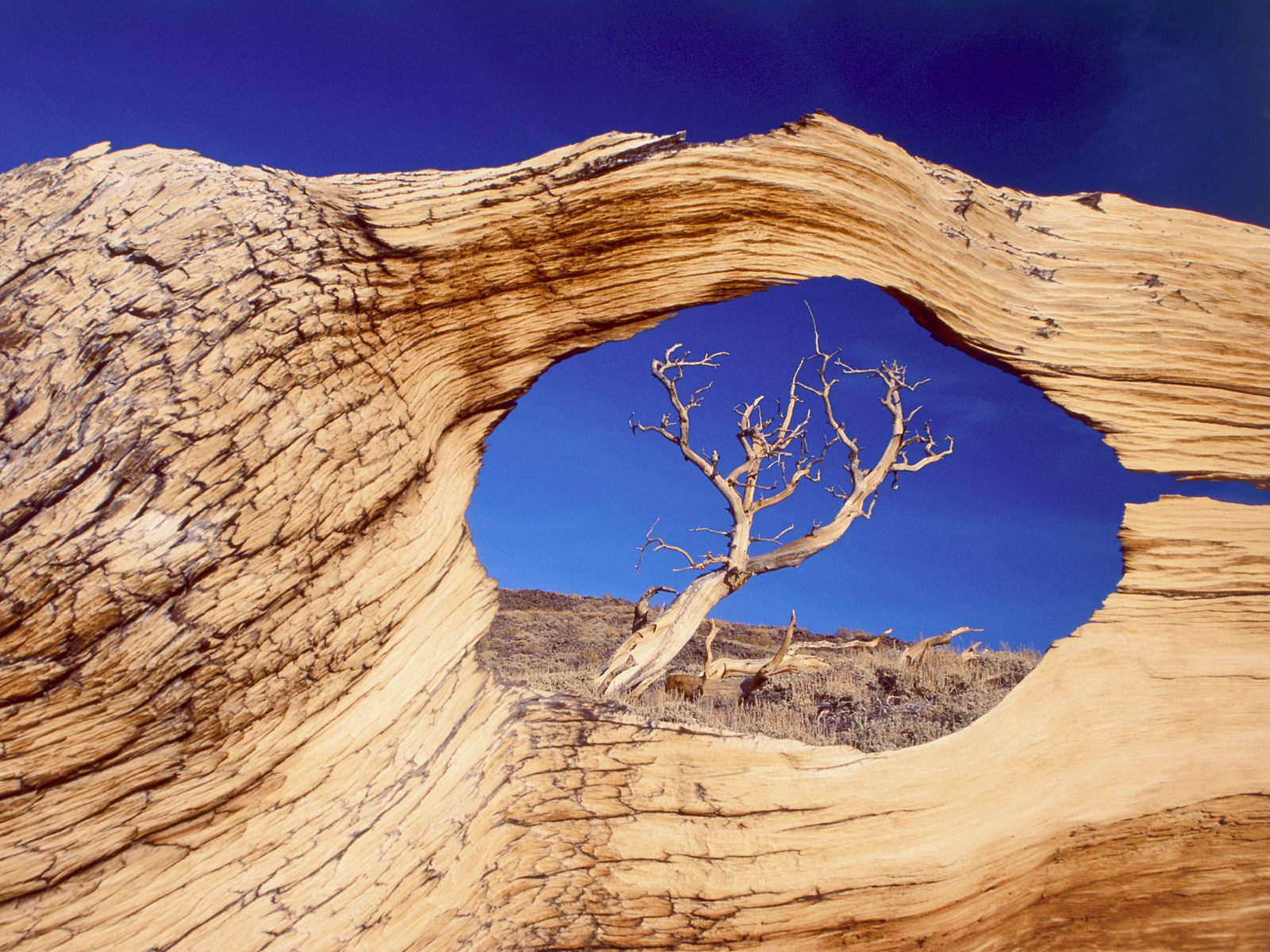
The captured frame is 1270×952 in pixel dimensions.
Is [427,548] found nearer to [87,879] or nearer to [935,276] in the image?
[87,879]

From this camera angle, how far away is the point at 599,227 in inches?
131

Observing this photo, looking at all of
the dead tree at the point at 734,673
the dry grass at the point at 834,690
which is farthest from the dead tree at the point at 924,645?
the dead tree at the point at 734,673

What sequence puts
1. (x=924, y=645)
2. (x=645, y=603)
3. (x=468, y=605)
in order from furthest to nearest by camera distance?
(x=924, y=645) → (x=645, y=603) → (x=468, y=605)

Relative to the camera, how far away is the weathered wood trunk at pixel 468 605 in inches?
106

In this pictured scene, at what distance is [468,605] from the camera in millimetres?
3477

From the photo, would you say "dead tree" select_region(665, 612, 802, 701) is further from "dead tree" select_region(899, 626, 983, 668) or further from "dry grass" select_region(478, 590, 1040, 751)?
"dead tree" select_region(899, 626, 983, 668)

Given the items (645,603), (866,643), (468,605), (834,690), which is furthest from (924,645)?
Result: (468,605)

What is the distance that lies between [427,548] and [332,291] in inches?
39.9

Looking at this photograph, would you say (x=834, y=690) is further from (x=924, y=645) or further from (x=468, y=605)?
(x=468, y=605)

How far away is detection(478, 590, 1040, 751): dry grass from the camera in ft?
29.3

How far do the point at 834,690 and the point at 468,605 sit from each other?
960cm

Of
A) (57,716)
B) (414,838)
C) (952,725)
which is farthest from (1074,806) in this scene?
(952,725)

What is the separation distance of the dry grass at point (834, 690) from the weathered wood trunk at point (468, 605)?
0.68 meters

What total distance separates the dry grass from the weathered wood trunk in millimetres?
682
